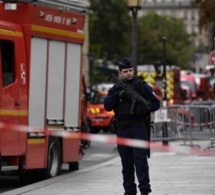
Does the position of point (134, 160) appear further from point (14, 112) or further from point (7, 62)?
point (7, 62)

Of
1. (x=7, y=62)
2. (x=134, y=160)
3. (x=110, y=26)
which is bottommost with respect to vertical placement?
(x=134, y=160)

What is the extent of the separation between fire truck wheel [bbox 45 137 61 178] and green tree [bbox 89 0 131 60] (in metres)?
84.5

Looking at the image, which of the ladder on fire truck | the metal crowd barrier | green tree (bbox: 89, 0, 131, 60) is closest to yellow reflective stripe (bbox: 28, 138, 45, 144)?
the ladder on fire truck

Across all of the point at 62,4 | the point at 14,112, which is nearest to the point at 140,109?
the point at 14,112

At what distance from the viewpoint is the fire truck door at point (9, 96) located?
1652 cm

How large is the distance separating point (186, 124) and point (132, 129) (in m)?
15.3

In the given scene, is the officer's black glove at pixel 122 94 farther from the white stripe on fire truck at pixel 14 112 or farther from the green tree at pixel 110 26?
the green tree at pixel 110 26

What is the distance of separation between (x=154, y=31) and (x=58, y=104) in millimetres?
110138

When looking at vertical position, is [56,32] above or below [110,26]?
below

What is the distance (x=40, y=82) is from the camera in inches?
706

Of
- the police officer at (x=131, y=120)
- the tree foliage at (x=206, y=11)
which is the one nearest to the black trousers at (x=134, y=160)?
the police officer at (x=131, y=120)

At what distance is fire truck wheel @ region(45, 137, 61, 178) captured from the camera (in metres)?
18.5

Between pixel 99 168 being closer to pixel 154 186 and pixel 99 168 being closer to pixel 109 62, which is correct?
pixel 154 186

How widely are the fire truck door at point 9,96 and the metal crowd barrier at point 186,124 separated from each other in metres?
10.3
